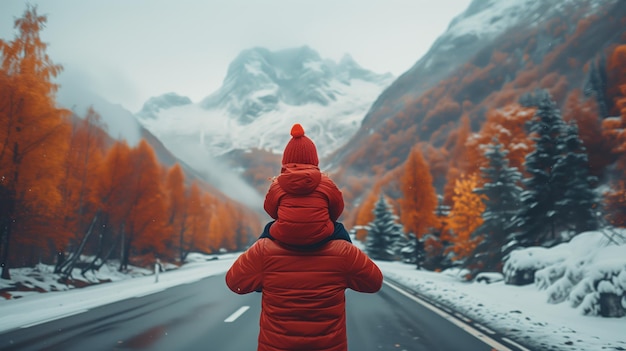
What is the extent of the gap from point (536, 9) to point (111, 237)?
635ft

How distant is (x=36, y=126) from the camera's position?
1519 cm

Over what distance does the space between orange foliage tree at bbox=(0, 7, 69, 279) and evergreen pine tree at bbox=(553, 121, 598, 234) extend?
2019 cm

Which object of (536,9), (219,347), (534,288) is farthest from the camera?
(536,9)

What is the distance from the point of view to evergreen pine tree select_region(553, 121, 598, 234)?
1497cm

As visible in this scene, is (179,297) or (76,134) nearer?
(179,297)

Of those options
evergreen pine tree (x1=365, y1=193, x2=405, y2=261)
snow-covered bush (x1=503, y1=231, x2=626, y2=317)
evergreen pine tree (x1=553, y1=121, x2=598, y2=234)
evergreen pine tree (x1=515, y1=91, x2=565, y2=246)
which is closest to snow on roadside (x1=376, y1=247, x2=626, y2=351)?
snow-covered bush (x1=503, y1=231, x2=626, y2=317)

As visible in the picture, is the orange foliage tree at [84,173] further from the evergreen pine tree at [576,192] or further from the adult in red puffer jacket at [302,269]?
the evergreen pine tree at [576,192]

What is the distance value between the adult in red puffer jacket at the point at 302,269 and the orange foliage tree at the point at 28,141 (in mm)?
16087

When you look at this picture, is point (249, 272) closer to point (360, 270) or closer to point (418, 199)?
point (360, 270)

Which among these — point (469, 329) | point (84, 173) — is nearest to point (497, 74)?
point (84, 173)

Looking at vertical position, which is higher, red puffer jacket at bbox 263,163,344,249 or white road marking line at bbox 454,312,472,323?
red puffer jacket at bbox 263,163,344,249

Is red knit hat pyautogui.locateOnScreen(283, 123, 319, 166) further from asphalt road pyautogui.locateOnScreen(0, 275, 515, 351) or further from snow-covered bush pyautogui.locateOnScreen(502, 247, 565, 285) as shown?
snow-covered bush pyautogui.locateOnScreen(502, 247, 565, 285)

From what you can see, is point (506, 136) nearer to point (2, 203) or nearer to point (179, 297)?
A: point (179, 297)

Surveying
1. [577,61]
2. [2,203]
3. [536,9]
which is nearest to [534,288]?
[2,203]
